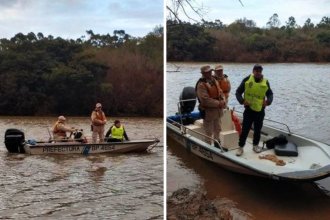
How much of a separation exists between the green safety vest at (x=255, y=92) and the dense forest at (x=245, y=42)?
0.49m

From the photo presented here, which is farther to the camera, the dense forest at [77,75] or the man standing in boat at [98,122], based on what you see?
the dense forest at [77,75]

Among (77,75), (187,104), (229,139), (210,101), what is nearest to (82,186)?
(187,104)

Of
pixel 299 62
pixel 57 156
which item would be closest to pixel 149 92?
pixel 299 62

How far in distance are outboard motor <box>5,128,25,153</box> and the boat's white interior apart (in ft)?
9.46

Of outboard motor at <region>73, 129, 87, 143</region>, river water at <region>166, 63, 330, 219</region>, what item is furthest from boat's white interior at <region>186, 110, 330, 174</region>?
outboard motor at <region>73, 129, 87, 143</region>

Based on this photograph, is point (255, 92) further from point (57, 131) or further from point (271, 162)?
point (57, 131)

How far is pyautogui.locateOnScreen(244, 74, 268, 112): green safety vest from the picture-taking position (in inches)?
124

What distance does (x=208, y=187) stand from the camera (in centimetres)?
353

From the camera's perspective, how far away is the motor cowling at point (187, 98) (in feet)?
15.1

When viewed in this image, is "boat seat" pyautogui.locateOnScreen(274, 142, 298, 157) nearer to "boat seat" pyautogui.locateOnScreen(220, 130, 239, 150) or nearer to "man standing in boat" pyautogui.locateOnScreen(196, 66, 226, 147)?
"boat seat" pyautogui.locateOnScreen(220, 130, 239, 150)

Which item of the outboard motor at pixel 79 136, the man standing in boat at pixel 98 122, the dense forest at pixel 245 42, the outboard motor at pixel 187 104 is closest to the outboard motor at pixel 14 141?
the outboard motor at pixel 79 136

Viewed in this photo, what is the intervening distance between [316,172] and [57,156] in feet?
12.1

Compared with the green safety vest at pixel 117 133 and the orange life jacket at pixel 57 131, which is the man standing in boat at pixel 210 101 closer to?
the green safety vest at pixel 117 133

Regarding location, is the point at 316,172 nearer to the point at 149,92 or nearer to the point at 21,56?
the point at 149,92
